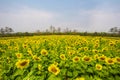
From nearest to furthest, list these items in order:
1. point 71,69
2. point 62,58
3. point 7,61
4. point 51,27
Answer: point 71,69
point 62,58
point 7,61
point 51,27

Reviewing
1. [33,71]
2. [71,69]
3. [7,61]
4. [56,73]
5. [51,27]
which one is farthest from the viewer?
[51,27]

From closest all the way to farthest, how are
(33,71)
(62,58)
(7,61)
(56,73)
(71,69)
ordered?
(56,73), (33,71), (71,69), (62,58), (7,61)

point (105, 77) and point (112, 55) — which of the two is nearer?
point (105, 77)

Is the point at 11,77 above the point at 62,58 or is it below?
below

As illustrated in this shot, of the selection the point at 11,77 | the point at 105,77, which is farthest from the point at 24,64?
the point at 105,77

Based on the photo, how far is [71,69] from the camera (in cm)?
397

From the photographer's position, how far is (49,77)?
135 inches

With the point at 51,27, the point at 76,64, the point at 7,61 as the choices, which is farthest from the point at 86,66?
the point at 51,27

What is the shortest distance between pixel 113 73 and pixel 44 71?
122 cm

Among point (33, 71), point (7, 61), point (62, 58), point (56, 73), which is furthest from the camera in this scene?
point (7, 61)

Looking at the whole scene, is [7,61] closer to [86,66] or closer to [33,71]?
[33,71]

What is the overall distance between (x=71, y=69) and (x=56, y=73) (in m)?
0.63

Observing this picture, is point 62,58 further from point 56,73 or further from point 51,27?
point 51,27

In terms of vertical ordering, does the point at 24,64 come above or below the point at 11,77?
above
